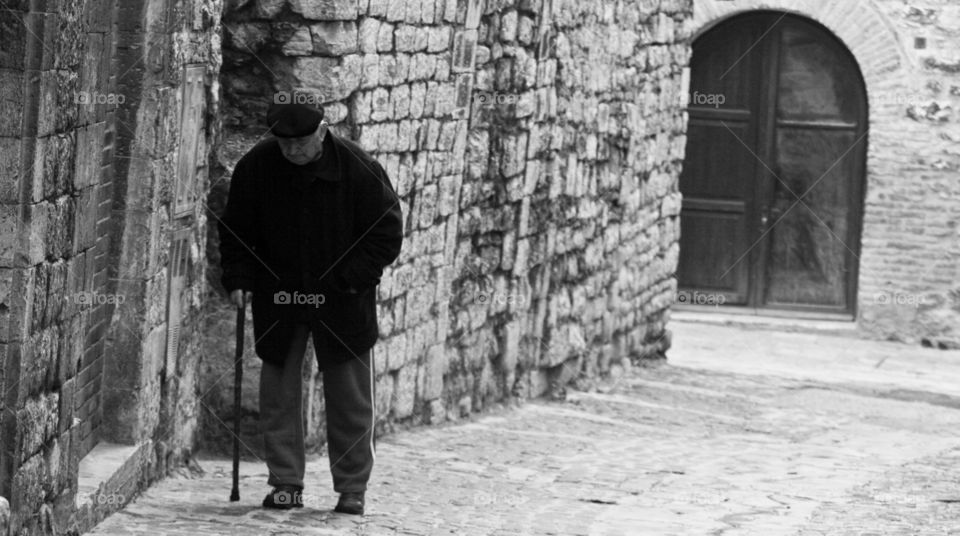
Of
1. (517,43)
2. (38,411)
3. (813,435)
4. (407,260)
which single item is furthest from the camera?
(813,435)

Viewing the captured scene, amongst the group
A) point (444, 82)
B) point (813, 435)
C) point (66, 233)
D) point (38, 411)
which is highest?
point (444, 82)

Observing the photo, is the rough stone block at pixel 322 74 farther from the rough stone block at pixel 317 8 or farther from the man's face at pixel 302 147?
the man's face at pixel 302 147

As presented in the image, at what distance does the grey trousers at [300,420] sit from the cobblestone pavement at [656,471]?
147 mm

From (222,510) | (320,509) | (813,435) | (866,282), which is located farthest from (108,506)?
(866,282)

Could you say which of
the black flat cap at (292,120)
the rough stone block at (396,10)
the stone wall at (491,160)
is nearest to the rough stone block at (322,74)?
the stone wall at (491,160)

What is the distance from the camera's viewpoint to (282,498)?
5922mm

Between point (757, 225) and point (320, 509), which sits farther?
point (757, 225)

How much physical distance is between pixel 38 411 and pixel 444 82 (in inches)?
148

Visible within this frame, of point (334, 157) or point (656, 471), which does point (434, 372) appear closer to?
point (656, 471)

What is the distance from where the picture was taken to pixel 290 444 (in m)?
5.97

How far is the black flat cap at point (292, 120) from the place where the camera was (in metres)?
5.68

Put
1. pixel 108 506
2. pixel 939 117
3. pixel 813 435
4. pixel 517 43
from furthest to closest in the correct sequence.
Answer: pixel 939 117, pixel 813 435, pixel 517 43, pixel 108 506

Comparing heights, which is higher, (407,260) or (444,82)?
(444,82)

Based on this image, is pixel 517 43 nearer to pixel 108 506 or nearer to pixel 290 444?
pixel 290 444
